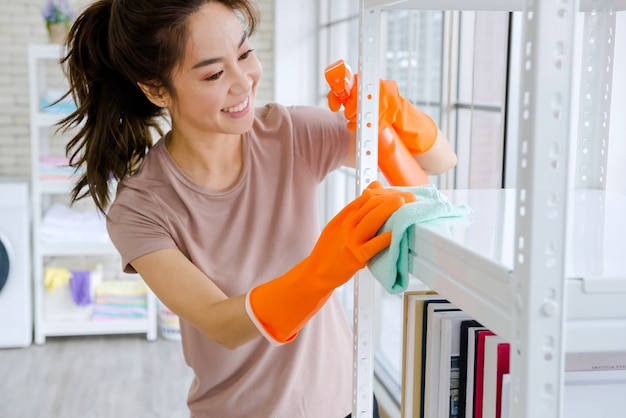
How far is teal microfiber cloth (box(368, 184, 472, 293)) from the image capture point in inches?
31.6

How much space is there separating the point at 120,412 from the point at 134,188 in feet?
7.25

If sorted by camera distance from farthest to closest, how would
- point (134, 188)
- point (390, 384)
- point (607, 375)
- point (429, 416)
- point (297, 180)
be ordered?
point (390, 384) → point (297, 180) → point (134, 188) → point (429, 416) → point (607, 375)

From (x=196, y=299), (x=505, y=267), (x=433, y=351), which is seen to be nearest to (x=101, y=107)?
(x=196, y=299)

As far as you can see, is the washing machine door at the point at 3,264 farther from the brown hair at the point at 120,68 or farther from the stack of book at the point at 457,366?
the stack of book at the point at 457,366

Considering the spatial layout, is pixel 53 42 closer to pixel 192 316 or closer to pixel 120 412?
pixel 120 412

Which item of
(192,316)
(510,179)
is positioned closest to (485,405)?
(192,316)

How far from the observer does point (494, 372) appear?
2.68 feet

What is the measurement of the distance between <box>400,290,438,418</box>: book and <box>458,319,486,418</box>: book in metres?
0.07

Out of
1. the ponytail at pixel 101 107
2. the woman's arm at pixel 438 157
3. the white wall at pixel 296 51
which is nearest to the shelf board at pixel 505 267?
the woman's arm at pixel 438 157

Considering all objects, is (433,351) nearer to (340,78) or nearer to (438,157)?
(340,78)

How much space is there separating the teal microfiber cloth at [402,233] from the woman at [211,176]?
588mm

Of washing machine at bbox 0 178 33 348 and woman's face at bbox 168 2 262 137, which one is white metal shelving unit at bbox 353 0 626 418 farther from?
washing machine at bbox 0 178 33 348

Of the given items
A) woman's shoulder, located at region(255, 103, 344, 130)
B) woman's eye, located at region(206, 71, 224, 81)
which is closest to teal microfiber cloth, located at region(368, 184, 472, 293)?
woman's eye, located at region(206, 71, 224, 81)

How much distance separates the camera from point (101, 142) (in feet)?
5.29
